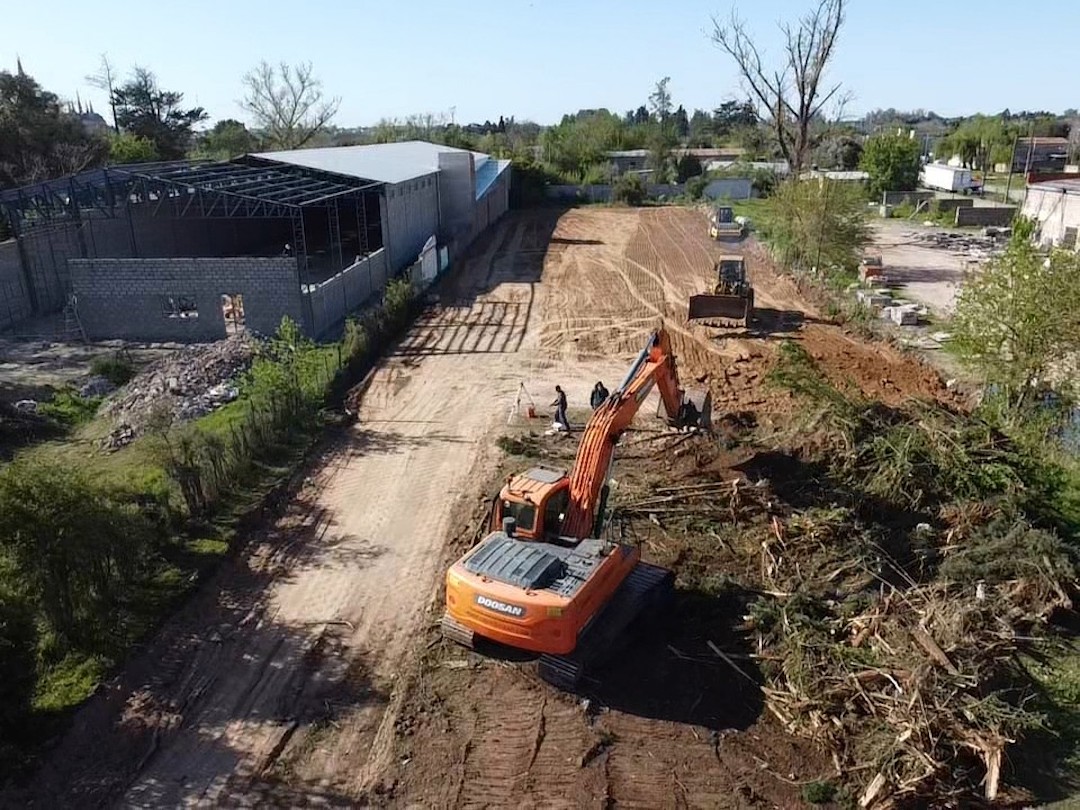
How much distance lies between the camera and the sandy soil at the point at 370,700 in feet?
28.5

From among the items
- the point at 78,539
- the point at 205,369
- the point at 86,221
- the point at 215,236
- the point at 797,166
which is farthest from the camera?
the point at 797,166

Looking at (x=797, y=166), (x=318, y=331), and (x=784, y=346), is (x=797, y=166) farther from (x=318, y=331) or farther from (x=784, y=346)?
(x=318, y=331)

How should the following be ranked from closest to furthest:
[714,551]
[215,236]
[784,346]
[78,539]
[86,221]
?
[78,539] → [714,551] → [784,346] → [86,221] → [215,236]

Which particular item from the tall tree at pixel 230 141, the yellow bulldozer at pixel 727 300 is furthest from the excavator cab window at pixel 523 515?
the tall tree at pixel 230 141

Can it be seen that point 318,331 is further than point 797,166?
No

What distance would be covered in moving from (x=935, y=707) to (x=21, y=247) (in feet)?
98.5

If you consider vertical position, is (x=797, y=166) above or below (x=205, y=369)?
above

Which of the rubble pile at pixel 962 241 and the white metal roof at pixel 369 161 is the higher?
the white metal roof at pixel 369 161

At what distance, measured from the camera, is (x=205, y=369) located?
20.5 m

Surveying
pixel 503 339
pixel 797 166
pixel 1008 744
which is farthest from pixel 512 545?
pixel 797 166

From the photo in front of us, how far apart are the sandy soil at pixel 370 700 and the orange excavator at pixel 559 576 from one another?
0.82 metres

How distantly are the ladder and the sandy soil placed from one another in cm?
1137

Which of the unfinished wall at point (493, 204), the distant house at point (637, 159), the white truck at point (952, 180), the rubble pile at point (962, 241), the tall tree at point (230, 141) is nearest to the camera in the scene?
the rubble pile at point (962, 241)

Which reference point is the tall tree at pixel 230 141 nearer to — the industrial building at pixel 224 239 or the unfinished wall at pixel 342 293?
the industrial building at pixel 224 239
